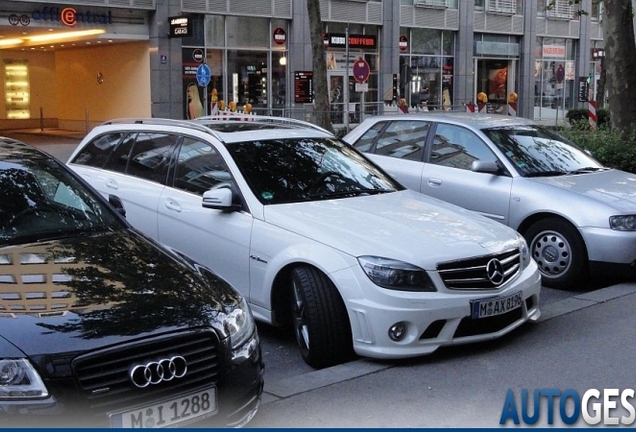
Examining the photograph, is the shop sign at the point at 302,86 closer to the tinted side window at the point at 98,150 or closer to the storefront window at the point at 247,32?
the storefront window at the point at 247,32

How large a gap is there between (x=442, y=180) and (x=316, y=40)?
9661mm

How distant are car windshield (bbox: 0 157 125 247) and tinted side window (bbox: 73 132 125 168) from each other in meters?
2.30

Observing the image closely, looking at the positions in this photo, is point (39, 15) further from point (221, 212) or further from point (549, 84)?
point (549, 84)

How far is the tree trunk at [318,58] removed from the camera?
17.8 m

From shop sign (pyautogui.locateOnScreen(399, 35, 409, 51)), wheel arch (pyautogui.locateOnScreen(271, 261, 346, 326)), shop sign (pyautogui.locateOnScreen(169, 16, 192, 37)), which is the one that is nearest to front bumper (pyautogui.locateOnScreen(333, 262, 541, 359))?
wheel arch (pyautogui.locateOnScreen(271, 261, 346, 326))

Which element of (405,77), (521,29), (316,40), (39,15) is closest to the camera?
(316,40)

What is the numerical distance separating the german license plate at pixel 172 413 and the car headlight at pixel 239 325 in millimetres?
322

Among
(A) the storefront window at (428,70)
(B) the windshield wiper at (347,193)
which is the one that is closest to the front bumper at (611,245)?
(B) the windshield wiper at (347,193)

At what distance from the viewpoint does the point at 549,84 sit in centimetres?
4038

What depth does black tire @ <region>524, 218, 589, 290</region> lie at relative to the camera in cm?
779

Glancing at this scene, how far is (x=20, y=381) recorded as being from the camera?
133 inches

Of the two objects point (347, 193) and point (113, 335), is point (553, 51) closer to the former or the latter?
point (347, 193)

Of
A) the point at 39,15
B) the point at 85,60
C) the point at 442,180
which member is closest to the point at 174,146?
the point at 442,180

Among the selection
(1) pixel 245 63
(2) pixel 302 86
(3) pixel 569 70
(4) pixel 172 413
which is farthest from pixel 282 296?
(3) pixel 569 70
